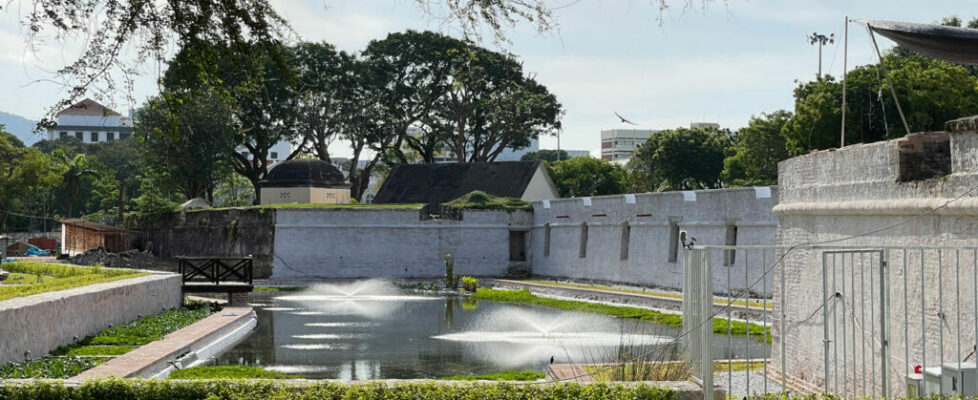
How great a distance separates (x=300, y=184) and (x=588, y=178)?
19858 millimetres

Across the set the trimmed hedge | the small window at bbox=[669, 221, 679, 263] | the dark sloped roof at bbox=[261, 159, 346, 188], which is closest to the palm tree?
the dark sloped roof at bbox=[261, 159, 346, 188]

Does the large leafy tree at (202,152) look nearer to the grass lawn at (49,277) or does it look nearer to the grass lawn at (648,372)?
the grass lawn at (49,277)

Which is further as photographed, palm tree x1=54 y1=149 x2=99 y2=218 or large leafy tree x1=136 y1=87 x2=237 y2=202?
palm tree x1=54 y1=149 x2=99 y2=218

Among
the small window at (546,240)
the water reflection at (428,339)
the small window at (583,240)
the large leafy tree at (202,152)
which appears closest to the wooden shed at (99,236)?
the large leafy tree at (202,152)

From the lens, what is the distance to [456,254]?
37219 millimetres

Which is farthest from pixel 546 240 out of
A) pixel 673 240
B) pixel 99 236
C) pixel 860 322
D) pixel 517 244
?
pixel 860 322

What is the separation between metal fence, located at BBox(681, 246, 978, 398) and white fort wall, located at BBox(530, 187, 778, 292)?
11456 mm

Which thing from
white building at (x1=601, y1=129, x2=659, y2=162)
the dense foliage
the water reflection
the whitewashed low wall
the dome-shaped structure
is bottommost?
the water reflection

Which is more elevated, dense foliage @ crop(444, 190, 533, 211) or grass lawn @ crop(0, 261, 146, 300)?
dense foliage @ crop(444, 190, 533, 211)

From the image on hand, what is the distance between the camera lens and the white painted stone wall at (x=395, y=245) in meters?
37.3

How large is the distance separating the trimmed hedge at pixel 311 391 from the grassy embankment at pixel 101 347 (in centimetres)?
312

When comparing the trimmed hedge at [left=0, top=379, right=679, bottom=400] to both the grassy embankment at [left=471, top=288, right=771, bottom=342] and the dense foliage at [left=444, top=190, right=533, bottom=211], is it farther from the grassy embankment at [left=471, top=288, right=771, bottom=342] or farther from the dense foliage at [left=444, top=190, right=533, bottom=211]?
the dense foliage at [left=444, top=190, right=533, bottom=211]

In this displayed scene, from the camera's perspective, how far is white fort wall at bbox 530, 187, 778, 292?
2409 centimetres

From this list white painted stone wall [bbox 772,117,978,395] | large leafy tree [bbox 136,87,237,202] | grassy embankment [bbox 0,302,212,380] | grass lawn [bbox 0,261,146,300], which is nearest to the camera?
white painted stone wall [bbox 772,117,978,395]
